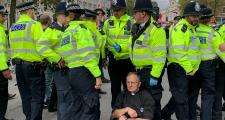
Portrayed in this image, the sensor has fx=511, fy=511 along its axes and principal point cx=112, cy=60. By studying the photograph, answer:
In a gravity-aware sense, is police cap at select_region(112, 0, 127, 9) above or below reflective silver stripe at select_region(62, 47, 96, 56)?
above

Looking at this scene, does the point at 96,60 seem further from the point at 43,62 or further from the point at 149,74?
the point at 43,62

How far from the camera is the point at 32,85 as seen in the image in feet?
26.7

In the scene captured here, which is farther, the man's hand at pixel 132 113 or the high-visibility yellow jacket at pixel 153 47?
the high-visibility yellow jacket at pixel 153 47

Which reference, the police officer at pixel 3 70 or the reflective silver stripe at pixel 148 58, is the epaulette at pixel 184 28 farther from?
the police officer at pixel 3 70

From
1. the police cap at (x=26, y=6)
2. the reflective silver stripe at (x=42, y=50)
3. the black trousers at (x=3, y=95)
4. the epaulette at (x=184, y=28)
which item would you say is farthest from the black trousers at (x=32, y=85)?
the epaulette at (x=184, y=28)

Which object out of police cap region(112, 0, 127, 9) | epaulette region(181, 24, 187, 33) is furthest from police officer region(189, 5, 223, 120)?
police cap region(112, 0, 127, 9)

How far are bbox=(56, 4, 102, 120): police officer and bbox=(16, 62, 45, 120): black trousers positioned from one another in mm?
1404

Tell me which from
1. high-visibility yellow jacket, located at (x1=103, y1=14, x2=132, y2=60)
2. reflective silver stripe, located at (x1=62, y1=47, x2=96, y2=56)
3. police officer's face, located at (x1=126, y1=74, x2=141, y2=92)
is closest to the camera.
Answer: reflective silver stripe, located at (x1=62, y1=47, x2=96, y2=56)

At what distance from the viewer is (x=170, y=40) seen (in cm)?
764

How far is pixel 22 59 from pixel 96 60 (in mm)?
1877

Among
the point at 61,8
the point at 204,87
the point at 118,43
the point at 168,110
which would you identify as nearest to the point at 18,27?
the point at 61,8

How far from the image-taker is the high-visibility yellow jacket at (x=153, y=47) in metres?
7.07

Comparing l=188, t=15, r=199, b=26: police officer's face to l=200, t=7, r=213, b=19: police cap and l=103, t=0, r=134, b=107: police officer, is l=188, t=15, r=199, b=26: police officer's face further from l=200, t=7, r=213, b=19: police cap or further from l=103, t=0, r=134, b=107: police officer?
l=103, t=0, r=134, b=107: police officer

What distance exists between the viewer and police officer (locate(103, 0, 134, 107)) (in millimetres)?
8753
